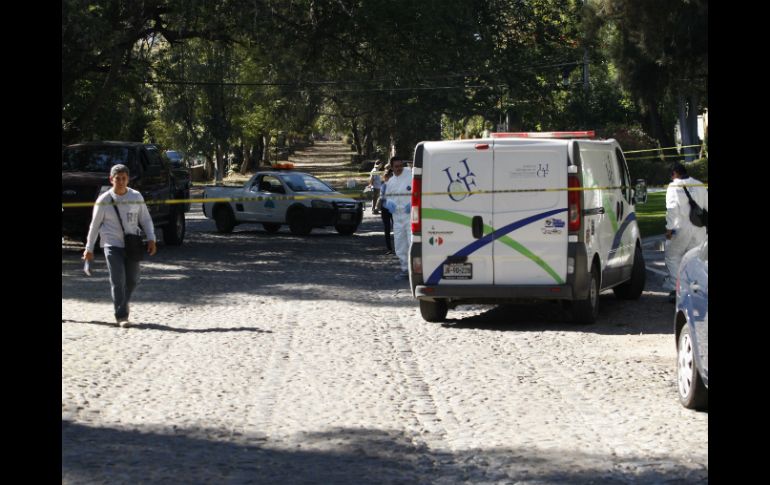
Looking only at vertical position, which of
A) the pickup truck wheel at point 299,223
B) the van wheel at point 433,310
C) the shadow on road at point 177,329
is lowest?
the shadow on road at point 177,329

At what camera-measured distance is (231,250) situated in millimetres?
24766

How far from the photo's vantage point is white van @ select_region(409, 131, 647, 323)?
12938 mm

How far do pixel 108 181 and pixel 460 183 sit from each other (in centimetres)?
1139

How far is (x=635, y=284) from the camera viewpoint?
52.4 feet

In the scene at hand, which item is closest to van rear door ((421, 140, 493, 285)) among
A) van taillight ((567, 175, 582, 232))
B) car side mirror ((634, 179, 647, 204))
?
van taillight ((567, 175, 582, 232))

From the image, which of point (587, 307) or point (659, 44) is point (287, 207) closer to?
point (659, 44)

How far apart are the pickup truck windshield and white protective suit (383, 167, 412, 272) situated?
9.17 m

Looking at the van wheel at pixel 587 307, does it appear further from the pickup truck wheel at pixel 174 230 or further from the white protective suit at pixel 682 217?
the pickup truck wheel at pixel 174 230

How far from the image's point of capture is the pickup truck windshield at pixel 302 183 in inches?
1169

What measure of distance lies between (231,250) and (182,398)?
15.9m

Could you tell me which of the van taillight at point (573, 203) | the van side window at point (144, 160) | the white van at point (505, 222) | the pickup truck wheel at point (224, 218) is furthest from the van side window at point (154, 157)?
the van taillight at point (573, 203)
